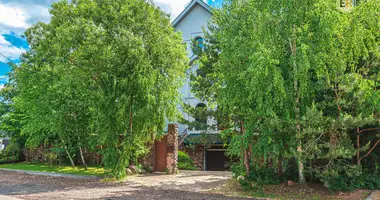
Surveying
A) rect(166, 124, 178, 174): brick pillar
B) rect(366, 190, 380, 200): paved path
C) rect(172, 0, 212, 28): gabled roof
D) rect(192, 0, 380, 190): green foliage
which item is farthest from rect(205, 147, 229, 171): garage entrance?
rect(366, 190, 380, 200): paved path

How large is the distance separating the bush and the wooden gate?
11.2ft

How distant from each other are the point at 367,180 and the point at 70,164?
1582 centimetres

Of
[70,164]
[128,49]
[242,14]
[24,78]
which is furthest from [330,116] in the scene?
[24,78]

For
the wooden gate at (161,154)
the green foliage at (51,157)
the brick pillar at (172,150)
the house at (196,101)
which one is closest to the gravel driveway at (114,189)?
the brick pillar at (172,150)

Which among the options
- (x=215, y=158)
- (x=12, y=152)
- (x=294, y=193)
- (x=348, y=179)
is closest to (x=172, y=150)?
(x=294, y=193)

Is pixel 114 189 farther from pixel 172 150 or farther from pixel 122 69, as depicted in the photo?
pixel 172 150

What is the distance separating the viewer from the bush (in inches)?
760

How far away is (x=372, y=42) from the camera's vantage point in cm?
941

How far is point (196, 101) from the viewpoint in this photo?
23.6m

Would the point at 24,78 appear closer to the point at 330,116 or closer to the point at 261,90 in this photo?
the point at 261,90

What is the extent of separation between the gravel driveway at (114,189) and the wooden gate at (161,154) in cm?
205

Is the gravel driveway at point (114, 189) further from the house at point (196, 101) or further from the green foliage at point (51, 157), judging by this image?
the house at point (196, 101)

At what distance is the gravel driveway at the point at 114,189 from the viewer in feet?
31.1

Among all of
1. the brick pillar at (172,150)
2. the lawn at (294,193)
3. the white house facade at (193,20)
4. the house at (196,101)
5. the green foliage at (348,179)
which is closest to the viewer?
the green foliage at (348,179)
